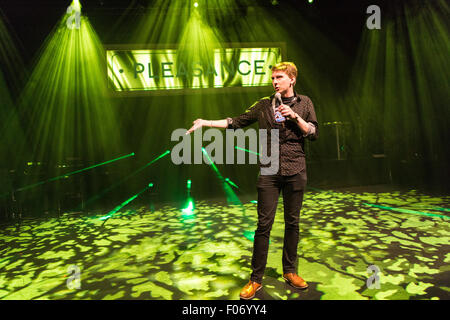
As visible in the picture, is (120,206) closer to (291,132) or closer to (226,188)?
(226,188)

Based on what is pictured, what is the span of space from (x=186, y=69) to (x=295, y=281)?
6500 mm

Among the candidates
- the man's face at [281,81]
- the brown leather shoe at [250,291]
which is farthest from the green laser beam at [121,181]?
the man's face at [281,81]

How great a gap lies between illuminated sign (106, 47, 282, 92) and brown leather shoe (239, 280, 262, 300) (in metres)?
6.30

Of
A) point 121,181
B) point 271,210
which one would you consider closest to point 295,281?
point 271,210

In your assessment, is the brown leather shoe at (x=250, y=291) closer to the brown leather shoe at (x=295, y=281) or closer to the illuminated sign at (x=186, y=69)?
the brown leather shoe at (x=295, y=281)

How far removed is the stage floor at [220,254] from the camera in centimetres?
185

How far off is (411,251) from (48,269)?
3.06 m

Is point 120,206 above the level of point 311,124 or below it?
below

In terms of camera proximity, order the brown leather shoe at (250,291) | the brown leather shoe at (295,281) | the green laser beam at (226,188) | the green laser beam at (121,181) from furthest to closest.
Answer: the green laser beam at (121,181) < the green laser beam at (226,188) < the brown leather shoe at (295,281) < the brown leather shoe at (250,291)

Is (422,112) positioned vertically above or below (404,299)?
above

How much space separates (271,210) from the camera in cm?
172
